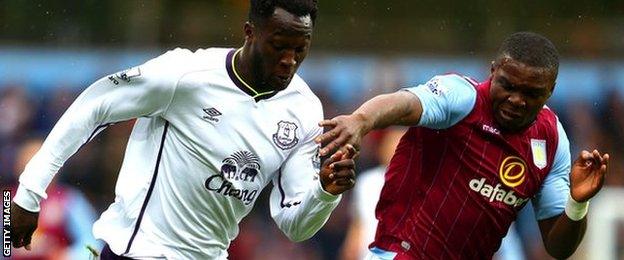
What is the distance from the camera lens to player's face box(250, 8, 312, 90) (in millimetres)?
5949

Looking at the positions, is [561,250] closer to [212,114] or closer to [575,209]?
[575,209]

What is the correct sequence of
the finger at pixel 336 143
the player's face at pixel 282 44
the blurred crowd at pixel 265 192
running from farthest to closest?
the blurred crowd at pixel 265 192, the player's face at pixel 282 44, the finger at pixel 336 143

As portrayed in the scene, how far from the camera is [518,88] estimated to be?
609 cm

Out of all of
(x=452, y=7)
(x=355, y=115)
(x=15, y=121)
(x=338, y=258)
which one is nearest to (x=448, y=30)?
(x=452, y=7)

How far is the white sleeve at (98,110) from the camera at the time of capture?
599 cm

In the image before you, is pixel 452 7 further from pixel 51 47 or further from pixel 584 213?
pixel 584 213

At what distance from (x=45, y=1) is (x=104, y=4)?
0.53 metres

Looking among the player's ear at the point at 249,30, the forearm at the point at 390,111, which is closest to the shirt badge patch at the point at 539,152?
the forearm at the point at 390,111

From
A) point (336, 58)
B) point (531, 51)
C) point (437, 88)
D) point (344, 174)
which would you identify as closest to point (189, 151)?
point (344, 174)

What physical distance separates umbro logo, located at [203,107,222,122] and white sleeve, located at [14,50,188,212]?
0.58ft

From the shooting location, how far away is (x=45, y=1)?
39.6 ft

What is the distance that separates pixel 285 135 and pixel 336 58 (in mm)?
5538

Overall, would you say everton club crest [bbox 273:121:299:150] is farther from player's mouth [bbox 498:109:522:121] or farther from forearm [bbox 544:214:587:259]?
forearm [bbox 544:214:587:259]

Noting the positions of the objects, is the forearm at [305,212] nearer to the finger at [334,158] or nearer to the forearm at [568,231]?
the finger at [334,158]
